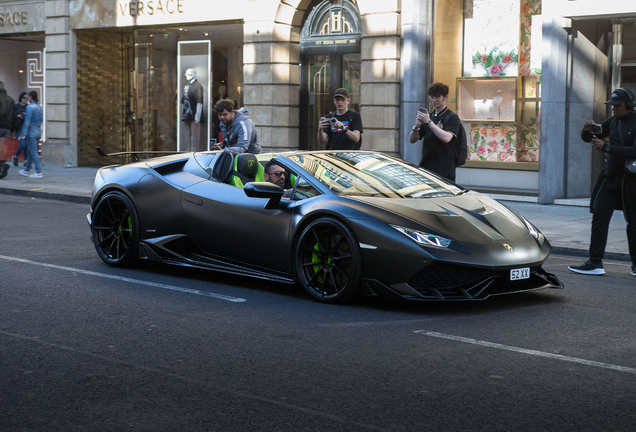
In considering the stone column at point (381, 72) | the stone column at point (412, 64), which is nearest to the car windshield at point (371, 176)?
the stone column at point (412, 64)

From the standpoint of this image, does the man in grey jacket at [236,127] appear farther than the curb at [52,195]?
No

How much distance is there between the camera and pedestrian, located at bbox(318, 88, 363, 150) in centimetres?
999

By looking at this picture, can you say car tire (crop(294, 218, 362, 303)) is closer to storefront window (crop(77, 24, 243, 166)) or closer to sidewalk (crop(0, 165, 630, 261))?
sidewalk (crop(0, 165, 630, 261))

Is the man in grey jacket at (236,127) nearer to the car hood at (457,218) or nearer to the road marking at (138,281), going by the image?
the road marking at (138,281)

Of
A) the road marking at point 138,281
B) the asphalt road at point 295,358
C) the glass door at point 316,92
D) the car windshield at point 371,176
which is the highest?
the glass door at point 316,92

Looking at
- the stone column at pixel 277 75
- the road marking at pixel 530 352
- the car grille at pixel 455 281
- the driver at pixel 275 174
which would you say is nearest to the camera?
the road marking at pixel 530 352

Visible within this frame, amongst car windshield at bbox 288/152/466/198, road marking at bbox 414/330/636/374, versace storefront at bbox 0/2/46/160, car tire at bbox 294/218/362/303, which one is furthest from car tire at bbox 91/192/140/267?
versace storefront at bbox 0/2/46/160

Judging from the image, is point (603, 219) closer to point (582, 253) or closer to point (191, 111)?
point (582, 253)

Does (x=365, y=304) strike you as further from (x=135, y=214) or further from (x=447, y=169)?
(x=447, y=169)

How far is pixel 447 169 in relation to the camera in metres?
9.31

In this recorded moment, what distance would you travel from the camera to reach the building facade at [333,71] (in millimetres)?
14711

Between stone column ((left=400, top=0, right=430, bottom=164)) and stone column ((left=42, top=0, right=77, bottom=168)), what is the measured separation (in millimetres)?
9689

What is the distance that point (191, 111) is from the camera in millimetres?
20391

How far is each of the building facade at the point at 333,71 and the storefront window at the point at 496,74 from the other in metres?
0.02
